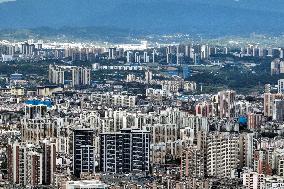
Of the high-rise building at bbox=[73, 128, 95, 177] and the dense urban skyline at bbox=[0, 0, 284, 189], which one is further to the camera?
the high-rise building at bbox=[73, 128, 95, 177]

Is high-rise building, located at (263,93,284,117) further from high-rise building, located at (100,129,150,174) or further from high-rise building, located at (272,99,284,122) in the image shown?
high-rise building, located at (100,129,150,174)

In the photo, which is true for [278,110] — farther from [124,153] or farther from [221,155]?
[124,153]

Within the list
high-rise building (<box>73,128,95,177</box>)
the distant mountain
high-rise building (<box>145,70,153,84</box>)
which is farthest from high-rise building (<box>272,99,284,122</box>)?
the distant mountain

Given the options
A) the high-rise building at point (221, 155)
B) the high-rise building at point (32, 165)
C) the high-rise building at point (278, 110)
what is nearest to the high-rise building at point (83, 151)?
the high-rise building at point (32, 165)

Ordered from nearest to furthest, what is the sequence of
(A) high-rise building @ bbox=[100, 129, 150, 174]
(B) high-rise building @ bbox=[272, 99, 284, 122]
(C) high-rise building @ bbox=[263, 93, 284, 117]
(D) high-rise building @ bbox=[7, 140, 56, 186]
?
(D) high-rise building @ bbox=[7, 140, 56, 186], (A) high-rise building @ bbox=[100, 129, 150, 174], (B) high-rise building @ bbox=[272, 99, 284, 122], (C) high-rise building @ bbox=[263, 93, 284, 117]

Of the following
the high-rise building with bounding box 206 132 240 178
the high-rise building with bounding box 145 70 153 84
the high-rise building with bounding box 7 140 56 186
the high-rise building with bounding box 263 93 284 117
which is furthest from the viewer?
the high-rise building with bounding box 145 70 153 84

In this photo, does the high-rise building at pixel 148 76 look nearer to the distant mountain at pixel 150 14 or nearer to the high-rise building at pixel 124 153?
the high-rise building at pixel 124 153

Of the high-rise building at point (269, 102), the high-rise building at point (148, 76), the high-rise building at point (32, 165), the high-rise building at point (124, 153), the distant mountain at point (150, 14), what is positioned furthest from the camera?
the distant mountain at point (150, 14)
